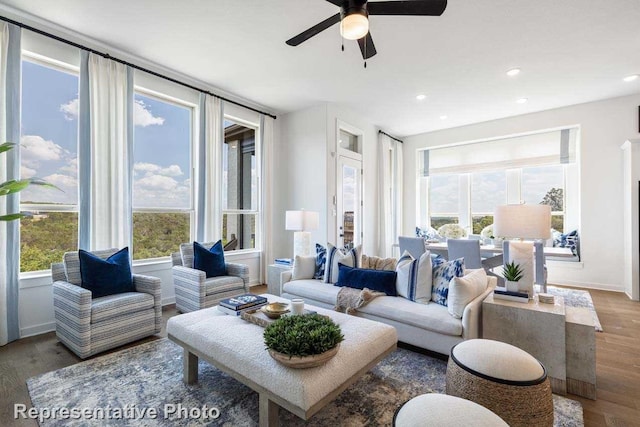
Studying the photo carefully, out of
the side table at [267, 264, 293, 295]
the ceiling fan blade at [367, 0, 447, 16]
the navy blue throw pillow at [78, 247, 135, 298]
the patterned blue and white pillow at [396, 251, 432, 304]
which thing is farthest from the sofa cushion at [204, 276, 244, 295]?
the ceiling fan blade at [367, 0, 447, 16]

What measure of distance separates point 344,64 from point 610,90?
4238mm

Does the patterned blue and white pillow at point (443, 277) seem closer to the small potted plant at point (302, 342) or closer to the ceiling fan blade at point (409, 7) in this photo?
the small potted plant at point (302, 342)

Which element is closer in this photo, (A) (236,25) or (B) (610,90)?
(A) (236,25)

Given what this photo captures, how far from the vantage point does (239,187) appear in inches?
204

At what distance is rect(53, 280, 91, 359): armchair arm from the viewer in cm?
247

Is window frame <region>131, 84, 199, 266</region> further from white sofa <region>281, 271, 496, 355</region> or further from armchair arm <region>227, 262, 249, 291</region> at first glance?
white sofa <region>281, 271, 496, 355</region>

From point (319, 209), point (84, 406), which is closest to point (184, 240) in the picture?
point (319, 209)

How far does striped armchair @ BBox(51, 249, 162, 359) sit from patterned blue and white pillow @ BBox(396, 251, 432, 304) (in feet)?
8.01

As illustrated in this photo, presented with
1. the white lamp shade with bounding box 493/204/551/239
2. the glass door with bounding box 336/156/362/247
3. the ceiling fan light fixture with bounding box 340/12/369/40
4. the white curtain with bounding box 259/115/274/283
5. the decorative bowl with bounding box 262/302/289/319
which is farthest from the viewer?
the glass door with bounding box 336/156/362/247

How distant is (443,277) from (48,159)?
4.24 metres

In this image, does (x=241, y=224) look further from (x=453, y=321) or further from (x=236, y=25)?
(x=453, y=321)

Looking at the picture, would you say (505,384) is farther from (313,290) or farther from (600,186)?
(600,186)

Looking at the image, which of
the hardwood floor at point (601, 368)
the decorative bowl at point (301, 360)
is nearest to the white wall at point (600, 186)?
the hardwood floor at point (601, 368)

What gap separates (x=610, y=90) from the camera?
459cm
